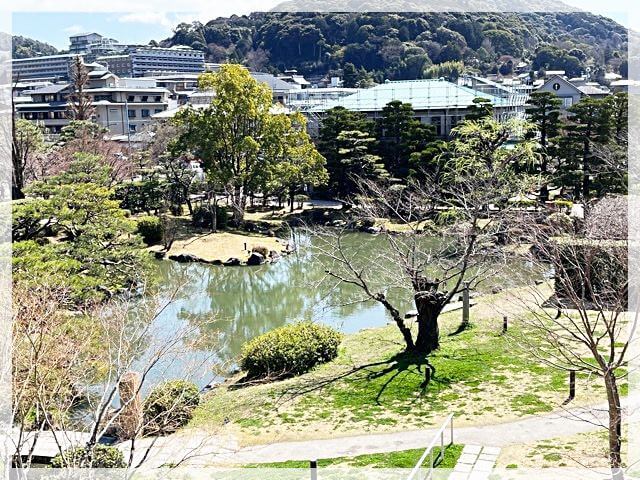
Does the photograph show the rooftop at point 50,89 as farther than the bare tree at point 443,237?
Yes

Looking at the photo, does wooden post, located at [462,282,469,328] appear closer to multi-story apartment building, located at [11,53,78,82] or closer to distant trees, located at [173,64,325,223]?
distant trees, located at [173,64,325,223]

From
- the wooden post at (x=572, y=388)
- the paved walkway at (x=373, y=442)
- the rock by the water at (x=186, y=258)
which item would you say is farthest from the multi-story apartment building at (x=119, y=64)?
the wooden post at (x=572, y=388)

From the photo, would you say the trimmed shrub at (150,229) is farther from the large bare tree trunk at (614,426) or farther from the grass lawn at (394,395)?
the large bare tree trunk at (614,426)

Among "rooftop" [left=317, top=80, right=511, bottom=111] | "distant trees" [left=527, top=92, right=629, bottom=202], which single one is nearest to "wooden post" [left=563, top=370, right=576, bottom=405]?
"distant trees" [left=527, top=92, right=629, bottom=202]

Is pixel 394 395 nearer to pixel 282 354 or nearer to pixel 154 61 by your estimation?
pixel 282 354

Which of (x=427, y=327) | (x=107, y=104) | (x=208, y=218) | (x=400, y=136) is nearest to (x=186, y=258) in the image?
(x=208, y=218)

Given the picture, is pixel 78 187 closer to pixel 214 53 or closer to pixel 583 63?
pixel 214 53

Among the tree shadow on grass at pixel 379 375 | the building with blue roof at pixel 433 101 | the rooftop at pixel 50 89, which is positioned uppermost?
the rooftop at pixel 50 89

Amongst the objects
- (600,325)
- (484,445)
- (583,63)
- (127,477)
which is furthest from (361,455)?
(583,63)
